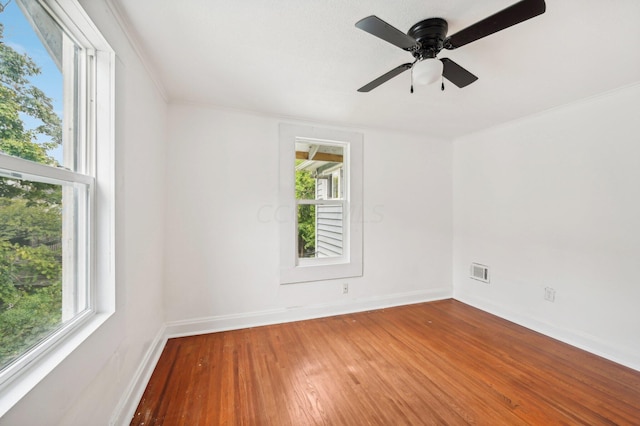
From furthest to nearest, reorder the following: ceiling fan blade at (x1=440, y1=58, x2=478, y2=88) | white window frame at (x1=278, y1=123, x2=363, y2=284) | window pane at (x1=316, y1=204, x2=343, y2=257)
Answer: window pane at (x1=316, y1=204, x2=343, y2=257)
white window frame at (x1=278, y1=123, x2=363, y2=284)
ceiling fan blade at (x1=440, y1=58, x2=478, y2=88)

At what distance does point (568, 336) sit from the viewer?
2.40m

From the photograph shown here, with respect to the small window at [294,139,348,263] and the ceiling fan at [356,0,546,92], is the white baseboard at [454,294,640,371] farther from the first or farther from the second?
the ceiling fan at [356,0,546,92]

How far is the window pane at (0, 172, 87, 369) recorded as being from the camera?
82 cm

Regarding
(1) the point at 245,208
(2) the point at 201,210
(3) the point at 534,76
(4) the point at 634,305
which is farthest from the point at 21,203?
(4) the point at 634,305

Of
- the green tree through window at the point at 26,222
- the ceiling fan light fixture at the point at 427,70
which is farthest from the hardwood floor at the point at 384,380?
the ceiling fan light fixture at the point at 427,70

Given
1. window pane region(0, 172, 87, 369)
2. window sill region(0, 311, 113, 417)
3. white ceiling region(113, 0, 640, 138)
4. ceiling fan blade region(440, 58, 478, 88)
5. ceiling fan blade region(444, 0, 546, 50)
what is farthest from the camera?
ceiling fan blade region(440, 58, 478, 88)

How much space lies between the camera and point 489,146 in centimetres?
316

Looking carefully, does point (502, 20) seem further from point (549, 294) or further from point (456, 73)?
point (549, 294)

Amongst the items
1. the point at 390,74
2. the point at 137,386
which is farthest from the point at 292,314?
the point at 390,74

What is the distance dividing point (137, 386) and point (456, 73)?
2905mm


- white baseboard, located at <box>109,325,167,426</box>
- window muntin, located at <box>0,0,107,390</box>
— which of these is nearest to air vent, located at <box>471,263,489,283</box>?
white baseboard, located at <box>109,325,167,426</box>

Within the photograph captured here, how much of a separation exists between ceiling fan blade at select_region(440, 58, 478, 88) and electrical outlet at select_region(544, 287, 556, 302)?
7.71ft

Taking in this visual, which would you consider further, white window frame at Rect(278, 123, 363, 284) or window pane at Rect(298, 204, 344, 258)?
window pane at Rect(298, 204, 344, 258)

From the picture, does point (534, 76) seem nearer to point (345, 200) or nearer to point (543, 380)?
point (345, 200)
